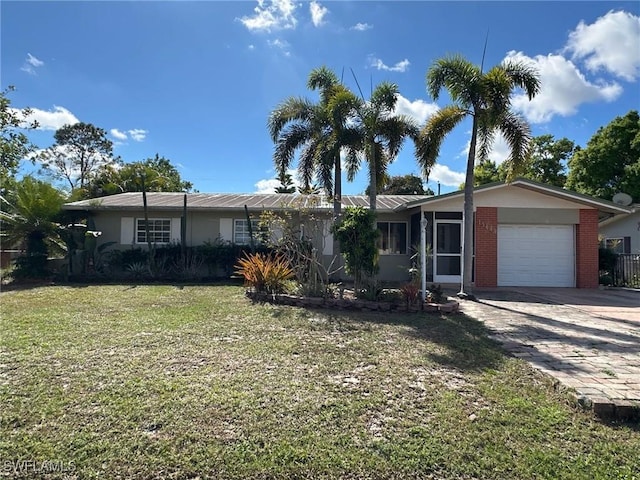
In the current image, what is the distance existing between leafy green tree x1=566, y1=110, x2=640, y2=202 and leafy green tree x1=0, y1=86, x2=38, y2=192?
30.8m

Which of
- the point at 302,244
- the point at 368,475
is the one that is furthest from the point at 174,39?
the point at 368,475

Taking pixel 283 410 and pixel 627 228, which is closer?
pixel 283 410

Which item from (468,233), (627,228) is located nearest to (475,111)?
(468,233)

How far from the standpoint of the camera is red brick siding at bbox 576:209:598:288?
45.4 feet

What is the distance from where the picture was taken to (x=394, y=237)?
1559cm

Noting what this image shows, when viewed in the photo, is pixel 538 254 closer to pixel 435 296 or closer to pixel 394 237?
pixel 394 237

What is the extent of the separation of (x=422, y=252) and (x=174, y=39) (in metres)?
8.41

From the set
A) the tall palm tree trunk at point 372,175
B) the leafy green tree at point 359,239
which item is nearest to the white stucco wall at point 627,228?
the tall palm tree trunk at point 372,175

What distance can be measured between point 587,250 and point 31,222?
774 inches

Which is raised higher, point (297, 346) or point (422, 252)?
point (422, 252)

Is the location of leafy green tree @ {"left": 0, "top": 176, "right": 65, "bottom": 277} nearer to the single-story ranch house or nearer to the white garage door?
the single-story ranch house

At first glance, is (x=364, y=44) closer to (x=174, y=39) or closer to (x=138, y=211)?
(x=174, y=39)

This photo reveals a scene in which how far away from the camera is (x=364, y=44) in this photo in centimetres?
1090

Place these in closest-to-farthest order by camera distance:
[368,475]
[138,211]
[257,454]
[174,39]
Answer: [368,475] → [257,454] → [174,39] → [138,211]
